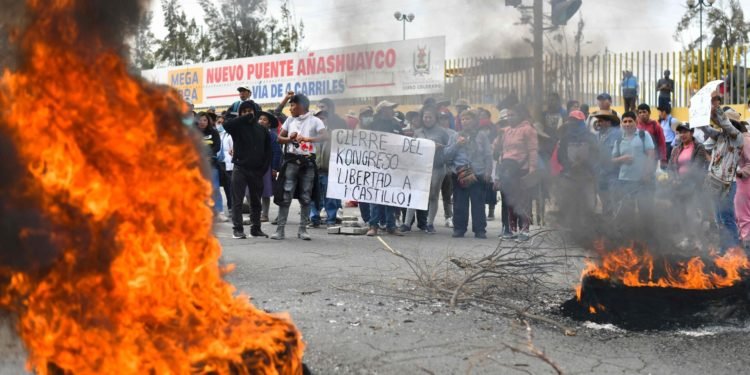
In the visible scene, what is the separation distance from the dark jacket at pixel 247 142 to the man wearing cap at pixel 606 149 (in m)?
4.28

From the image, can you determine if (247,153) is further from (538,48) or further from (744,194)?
(744,194)

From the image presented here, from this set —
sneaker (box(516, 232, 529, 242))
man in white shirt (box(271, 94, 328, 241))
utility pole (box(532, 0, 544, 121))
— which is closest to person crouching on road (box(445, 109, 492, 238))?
sneaker (box(516, 232, 529, 242))

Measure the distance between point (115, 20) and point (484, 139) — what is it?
8000mm

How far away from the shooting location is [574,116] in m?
10.5

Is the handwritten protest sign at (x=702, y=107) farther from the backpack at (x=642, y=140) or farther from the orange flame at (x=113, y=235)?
the orange flame at (x=113, y=235)

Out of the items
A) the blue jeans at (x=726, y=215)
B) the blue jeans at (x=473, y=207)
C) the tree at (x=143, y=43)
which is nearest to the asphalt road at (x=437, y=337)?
the tree at (x=143, y=43)

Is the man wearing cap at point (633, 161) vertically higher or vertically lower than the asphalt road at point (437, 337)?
higher

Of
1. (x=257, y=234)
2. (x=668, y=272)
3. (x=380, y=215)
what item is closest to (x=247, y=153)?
(x=257, y=234)

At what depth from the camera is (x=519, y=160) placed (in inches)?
438

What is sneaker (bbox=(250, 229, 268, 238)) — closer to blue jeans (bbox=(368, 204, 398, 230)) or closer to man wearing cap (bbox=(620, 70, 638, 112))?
blue jeans (bbox=(368, 204, 398, 230))

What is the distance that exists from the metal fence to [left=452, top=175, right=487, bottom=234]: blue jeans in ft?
4.19

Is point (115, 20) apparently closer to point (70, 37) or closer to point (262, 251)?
point (70, 37)

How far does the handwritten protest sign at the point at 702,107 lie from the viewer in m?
7.98

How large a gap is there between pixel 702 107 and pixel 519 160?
3.31 meters
